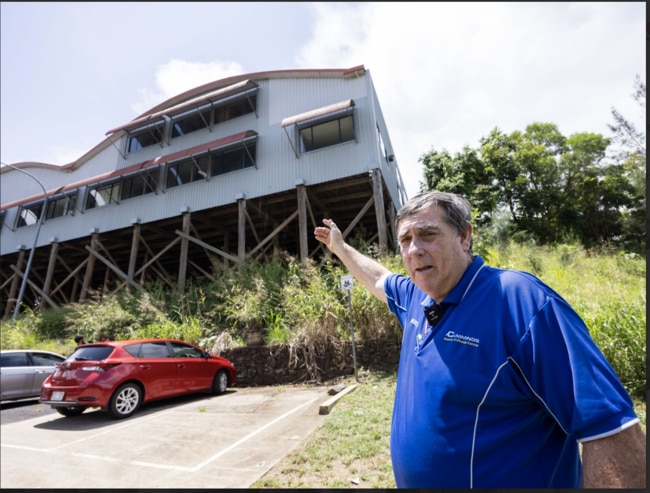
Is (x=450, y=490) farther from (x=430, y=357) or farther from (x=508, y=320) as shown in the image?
(x=508, y=320)

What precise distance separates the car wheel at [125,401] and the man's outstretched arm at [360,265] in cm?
525

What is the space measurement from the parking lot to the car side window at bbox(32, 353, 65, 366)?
2770 millimetres

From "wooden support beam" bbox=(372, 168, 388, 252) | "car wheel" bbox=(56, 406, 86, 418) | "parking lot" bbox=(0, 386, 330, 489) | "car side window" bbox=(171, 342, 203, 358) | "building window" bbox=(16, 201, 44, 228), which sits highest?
"building window" bbox=(16, 201, 44, 228)

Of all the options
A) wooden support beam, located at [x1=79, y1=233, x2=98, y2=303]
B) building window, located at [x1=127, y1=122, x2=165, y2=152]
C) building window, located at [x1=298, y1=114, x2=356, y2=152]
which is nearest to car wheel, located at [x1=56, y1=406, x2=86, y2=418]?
building window, located at [x1=298, y1=114, x2=356, y2=152]

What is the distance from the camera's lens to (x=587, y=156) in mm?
22219

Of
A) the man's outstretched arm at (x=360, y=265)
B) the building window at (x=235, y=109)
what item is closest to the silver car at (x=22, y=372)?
the man's outstretched arm at (x=360, y=265)

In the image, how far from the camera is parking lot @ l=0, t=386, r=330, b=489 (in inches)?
128

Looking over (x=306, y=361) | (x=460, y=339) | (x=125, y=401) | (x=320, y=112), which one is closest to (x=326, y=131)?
(x=320, y=112)

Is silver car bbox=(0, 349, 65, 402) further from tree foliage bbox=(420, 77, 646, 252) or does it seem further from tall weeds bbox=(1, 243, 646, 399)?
tree foliage bbox=(420, 77, 646, 252)

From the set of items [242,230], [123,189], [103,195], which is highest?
[123,189]

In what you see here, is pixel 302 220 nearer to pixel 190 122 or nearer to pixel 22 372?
pixel 22 372

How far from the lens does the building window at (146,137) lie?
16.5m

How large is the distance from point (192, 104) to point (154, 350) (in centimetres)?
1223

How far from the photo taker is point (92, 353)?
19.3 feet
